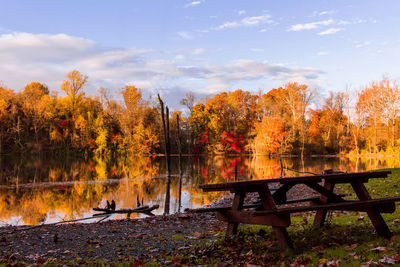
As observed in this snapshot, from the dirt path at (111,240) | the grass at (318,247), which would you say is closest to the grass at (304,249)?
the grass at (318,247)

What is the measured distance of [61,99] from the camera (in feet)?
258

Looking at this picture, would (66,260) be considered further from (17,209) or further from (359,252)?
(17,209)

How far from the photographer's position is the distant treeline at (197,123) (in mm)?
63812

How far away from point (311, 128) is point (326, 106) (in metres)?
6.16

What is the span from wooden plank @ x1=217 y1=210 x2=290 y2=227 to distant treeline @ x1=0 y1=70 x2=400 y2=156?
57.8 metres

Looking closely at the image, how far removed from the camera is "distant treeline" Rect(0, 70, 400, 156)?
6381cm

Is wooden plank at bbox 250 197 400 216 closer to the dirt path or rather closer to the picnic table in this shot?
the picnic table

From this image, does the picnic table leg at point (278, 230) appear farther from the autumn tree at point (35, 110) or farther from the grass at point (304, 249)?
the autumn tree at point (35, 110)

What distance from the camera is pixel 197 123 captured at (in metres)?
74.5

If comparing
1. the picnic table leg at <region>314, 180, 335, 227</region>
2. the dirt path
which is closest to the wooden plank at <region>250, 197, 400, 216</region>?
the picnic table leg at <region>314, 180, 335, 227</region>

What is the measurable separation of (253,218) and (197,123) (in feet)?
224

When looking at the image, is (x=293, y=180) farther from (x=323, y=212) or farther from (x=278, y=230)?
(x=323, y=212)

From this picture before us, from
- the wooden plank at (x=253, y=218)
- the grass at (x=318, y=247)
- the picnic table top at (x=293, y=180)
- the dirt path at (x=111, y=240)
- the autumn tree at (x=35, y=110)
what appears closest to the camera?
the grass at (x=318, y=247)

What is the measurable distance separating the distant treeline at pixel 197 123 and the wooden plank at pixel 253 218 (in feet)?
190
